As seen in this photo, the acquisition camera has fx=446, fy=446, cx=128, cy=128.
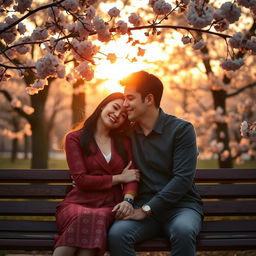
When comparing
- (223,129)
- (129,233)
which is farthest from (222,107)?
(129,233)

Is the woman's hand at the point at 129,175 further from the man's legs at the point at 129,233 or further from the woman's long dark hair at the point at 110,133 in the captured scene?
the man's legs at the point at 129,233

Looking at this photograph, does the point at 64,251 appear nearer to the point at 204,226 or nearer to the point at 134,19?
the point at 204,226

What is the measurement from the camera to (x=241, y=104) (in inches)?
588

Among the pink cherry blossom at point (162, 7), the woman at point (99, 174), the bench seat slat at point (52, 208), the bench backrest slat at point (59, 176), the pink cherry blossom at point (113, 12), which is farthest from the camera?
the bench backrest slat at point (59, 176)

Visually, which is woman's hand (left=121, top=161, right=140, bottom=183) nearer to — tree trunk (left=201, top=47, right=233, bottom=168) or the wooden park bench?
the wooden park bench

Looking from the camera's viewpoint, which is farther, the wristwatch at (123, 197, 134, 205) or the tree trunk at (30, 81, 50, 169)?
the tree trunk at (30, 81, 50, 169)

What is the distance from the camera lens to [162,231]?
3531 mm

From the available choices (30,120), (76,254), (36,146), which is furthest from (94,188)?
(36,146)

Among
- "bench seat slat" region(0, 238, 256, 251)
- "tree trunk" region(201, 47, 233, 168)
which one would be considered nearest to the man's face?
"bench seat slat" region(0, 238, 256, 251)

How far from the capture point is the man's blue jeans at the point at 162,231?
3.14m

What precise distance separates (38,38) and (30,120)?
20.9 ft

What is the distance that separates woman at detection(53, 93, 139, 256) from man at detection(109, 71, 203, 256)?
0.10 m

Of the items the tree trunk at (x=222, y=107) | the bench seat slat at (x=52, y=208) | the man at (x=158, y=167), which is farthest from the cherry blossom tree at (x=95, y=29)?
the tree trunk at (x=222, y=107)

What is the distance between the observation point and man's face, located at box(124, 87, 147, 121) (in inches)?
142
